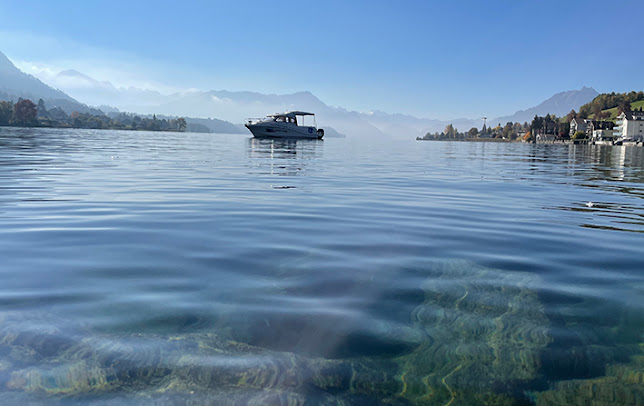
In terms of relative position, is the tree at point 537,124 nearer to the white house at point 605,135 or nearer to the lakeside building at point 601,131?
the lakeside building at point 601,131

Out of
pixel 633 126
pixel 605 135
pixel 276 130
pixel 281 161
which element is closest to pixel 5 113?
pixel 276 130

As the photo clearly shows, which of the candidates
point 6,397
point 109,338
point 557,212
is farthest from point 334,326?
point 557,212

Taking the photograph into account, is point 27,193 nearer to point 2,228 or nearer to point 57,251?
point 2,228

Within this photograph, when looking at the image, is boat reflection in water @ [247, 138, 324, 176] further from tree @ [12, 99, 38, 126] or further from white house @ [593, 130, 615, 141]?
tree @ [12, 99, 38, 126]

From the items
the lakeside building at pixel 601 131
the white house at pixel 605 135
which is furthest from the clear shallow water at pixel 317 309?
the lakeside building at pixel 601 131

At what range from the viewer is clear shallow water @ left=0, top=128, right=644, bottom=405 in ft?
8.50

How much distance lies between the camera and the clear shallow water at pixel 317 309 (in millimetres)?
2590

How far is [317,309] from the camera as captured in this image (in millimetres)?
3625

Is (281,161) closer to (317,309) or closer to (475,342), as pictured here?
(317,309)

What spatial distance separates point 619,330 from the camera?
11.0 ft

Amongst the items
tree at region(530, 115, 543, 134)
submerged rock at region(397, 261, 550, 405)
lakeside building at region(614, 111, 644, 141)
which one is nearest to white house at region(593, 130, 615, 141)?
lakeside building at region(614, 111, 644, 141)

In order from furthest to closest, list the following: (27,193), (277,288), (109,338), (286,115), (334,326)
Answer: (286,115)
(27,193)
(277,288)
(334,326)
(109,338)

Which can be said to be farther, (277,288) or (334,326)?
(277,288)

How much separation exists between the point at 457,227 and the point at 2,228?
721 cm
